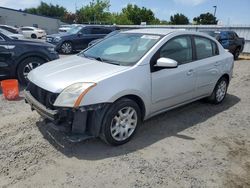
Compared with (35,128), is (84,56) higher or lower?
higher

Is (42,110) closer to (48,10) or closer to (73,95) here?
(73,95)

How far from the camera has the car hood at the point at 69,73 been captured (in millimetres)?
3498

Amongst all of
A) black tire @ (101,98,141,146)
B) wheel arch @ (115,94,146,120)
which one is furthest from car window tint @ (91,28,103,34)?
black tire @ (101,98,141,146)

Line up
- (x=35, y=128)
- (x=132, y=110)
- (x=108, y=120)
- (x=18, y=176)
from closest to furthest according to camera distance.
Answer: (x=18, y=176), (x=108, y=120), (x=132, y=110), (x=35, y=128)

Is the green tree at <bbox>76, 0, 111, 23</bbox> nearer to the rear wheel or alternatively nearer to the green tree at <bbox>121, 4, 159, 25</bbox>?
the green tree at <bbox>121, 4, 159, 25</bbox>

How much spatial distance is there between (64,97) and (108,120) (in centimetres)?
66

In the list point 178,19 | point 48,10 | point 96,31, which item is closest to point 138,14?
point 178,19

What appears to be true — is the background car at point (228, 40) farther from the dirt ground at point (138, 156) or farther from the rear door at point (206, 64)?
the dirt ground at point (138, 156)

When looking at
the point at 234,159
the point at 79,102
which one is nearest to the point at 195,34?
the point at 234,159

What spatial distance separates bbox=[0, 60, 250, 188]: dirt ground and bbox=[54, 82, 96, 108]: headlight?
741 mm

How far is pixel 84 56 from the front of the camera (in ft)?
15.6

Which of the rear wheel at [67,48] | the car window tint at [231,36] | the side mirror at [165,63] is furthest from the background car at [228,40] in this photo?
the side mirror at [165,63]

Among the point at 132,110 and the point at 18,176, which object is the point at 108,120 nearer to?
the point at 132,110

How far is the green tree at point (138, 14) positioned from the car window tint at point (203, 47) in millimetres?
52513
